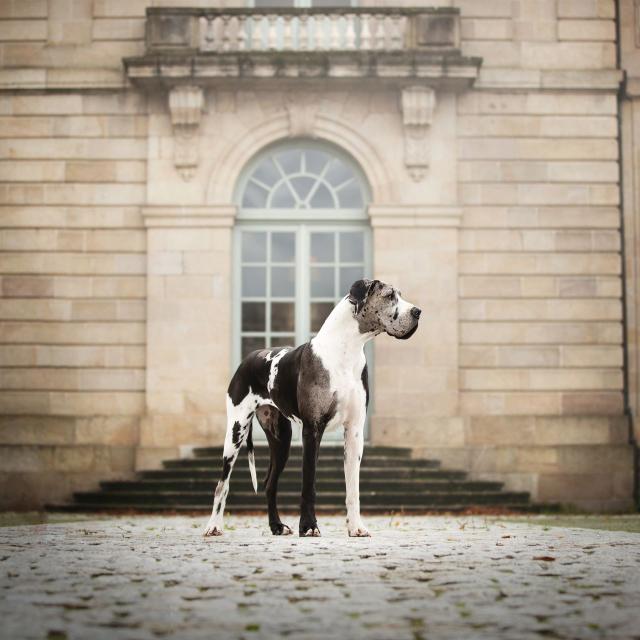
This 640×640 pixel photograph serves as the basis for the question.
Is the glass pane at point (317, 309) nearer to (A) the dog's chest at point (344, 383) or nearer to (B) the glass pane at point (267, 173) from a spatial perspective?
(B) the glass pane at point (267, 173)

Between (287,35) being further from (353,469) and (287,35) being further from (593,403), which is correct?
(353,469)

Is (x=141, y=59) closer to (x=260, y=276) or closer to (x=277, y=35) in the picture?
(x=277, y=35)

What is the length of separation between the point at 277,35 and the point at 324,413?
28.7 ft

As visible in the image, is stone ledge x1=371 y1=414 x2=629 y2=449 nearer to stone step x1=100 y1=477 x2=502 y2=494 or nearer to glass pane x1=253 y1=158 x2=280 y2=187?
stone step x1=100 y1=477 x2=502 y2=494

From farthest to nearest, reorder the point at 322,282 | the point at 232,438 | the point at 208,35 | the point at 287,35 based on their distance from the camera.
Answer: the point at 322,282, the point at 287,35, the point at 208,35, the point at 232,438

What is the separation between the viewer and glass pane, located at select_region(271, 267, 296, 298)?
15.7m

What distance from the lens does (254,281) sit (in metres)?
15.8

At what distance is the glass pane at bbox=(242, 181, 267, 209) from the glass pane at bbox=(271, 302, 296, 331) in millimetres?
1450

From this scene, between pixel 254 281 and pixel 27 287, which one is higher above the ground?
pixel 254 281

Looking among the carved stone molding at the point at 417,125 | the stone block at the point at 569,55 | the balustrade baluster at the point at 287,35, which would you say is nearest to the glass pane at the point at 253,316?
the carved stone molding at the point at 417,125

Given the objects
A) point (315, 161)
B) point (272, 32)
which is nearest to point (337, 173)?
point (315, 161)

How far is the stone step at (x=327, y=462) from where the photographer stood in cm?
1417

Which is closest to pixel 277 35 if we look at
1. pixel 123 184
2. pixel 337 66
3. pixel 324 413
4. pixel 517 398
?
pixel 337 66

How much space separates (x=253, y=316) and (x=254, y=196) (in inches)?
67.2
